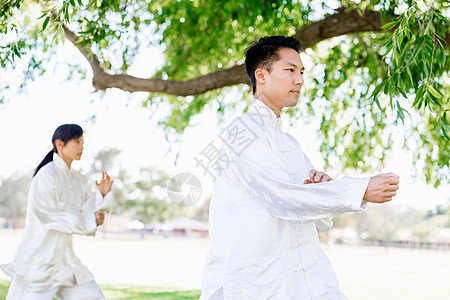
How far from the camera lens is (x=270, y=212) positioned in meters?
1.99

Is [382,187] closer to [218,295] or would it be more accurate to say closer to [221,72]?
[218,295]

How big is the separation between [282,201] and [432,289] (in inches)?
444

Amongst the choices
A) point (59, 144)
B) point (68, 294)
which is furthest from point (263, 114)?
point (68, 294)

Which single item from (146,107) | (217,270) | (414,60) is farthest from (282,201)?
(146,107)

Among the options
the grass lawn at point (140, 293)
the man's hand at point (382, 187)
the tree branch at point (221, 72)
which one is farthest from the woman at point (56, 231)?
the grass lawn at point (140, 293)

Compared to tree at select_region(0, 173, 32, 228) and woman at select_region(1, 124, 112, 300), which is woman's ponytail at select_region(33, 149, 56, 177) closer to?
woman at select_region(1, 124, 112, 300)

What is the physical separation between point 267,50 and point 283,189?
0.68 meters

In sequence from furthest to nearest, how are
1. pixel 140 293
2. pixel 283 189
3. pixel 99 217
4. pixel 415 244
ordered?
pixel 415 244 → pixel 140 293 → pixel 99 217 → pixel 283 189

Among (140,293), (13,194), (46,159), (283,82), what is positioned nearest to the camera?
(283,82)

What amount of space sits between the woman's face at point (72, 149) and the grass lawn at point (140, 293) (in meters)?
4.09

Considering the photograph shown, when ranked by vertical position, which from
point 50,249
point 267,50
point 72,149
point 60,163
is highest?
point 267,50

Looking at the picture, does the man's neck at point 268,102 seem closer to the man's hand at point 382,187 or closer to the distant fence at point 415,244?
the man's hand at point 382,187

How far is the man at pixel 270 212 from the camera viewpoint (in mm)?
1898

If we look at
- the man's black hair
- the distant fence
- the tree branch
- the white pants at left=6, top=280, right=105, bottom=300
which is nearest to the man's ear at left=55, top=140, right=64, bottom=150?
the white pants at left=6, top=280, right=105, bottom=300
